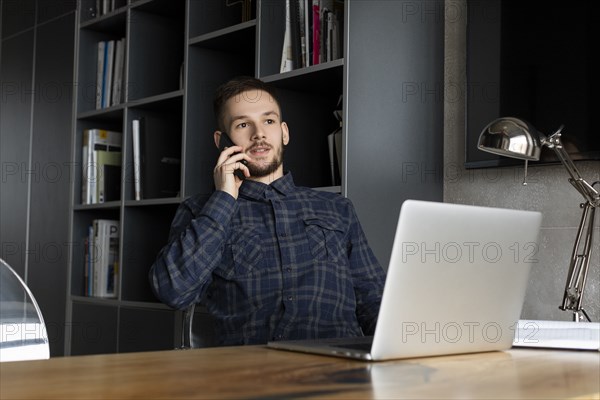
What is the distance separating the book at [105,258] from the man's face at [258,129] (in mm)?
1608

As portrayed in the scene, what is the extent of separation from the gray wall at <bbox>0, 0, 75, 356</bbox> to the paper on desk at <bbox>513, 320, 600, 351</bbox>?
8.96 feet

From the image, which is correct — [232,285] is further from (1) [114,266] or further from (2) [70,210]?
(2) [70,210]

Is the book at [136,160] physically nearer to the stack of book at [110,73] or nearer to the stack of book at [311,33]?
the stack of book at [110,73]

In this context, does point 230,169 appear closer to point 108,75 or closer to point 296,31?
point 296,31

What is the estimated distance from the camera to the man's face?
221 cm

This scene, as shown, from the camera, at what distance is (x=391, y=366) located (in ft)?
3.96

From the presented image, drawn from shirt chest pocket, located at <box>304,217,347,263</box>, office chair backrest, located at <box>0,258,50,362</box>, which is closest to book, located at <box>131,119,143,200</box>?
shirt chest pocket, located at <box>304,217,347,263</box>

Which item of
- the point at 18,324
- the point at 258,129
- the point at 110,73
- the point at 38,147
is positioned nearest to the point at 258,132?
the point at 258,129

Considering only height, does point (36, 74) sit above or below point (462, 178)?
above

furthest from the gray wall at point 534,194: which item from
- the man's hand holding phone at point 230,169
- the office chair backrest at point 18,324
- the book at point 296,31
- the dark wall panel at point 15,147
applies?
the dark wall panel at point 15,147

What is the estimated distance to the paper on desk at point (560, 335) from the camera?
150cm

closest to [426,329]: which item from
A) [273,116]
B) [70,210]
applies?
[273,116]

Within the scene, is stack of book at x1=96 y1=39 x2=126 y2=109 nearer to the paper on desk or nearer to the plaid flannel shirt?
the plaid flannel shirt

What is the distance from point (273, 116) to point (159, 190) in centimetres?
133
